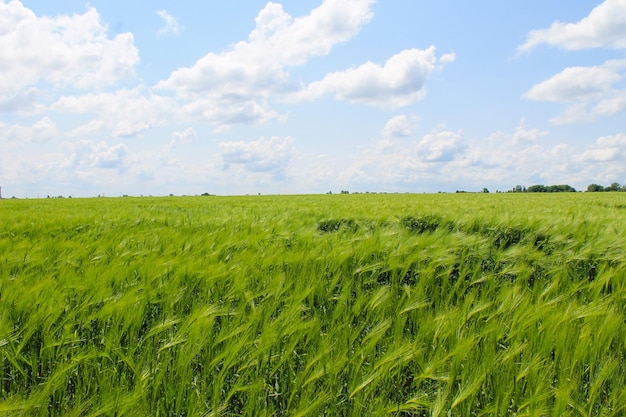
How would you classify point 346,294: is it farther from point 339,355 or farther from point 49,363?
point 49,363

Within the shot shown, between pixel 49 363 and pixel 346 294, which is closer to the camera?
pixel 49 363

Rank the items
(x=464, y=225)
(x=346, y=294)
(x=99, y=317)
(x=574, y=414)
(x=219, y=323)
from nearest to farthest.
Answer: (x=574, y=414) → (x=99, y=317) → (x=219, y=323) → (x=346, y=294) → (x=464, y=225)

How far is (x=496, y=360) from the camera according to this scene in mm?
1510

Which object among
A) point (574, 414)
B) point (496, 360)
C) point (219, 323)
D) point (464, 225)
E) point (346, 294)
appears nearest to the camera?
point (574, 414)

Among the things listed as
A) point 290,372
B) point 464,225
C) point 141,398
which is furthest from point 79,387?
point 464,225

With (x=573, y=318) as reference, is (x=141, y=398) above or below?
below

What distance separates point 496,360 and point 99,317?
1776 millimetres

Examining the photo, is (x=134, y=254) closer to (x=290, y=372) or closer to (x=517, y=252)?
(x=290, y=372)

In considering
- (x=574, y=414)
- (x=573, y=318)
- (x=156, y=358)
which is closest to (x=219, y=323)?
(x=156, y=358)

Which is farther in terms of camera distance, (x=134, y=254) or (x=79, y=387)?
(x=134, y=254)

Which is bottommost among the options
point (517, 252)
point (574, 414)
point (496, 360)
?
point (574, 414)

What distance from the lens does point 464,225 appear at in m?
4.94

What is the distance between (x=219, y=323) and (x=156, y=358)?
0.44 m

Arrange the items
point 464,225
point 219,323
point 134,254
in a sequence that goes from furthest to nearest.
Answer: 1. point 464,225
2. point 134,254
3. point 219,323
